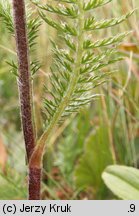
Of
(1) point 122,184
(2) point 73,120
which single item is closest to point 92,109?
(2) point 73,120

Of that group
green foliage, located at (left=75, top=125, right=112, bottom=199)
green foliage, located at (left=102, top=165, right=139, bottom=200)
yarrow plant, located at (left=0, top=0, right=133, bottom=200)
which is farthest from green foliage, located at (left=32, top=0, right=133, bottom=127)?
green foliage, located at (left=75, top=125, right=112, bottom=199)

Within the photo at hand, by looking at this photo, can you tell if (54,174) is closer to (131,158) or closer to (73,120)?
(73,120)

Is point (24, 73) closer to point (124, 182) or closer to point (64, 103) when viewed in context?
point (64, 103)

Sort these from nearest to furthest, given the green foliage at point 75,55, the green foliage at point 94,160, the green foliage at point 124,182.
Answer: the green foliage at point 75,55, the green foliage at point 124,182, the green foliage at point 94,160

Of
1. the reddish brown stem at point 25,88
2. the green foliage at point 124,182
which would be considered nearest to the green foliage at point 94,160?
the green foliage at point 124,182

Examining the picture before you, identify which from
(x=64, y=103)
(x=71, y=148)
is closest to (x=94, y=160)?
(x=71, y=148)

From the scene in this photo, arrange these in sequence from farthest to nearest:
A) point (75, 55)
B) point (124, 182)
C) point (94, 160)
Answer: point (94, 160) → point (124, 182) → point (75, 55)

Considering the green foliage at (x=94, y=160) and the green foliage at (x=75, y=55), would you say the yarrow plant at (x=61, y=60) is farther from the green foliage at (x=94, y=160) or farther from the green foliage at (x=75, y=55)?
the green foliage at (x=94, y=160)
